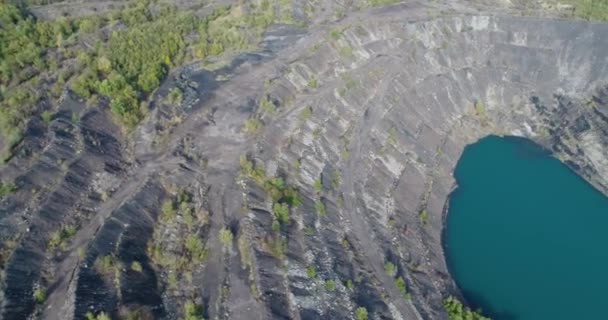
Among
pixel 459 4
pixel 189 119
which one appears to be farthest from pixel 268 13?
pixel 459 4

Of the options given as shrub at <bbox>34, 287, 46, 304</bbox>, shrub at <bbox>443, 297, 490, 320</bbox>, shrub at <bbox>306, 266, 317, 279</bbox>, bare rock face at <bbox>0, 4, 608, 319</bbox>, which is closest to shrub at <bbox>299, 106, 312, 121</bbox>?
bare rock face at <bbox>0, 4, 608, 319</bbox>

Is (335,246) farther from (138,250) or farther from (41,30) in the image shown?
(41,30)

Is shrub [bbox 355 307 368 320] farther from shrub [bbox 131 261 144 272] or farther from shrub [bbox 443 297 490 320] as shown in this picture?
shrub [bbox 131 261 144 272]

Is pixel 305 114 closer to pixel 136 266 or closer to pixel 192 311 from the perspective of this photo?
pixel 136 266

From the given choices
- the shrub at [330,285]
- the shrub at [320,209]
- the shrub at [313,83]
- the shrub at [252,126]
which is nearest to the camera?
the shrub at [330,285]

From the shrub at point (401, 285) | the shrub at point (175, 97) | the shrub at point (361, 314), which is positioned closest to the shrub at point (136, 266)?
the shrub at point (361, 314)

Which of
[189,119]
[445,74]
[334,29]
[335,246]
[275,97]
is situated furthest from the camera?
[445,74]

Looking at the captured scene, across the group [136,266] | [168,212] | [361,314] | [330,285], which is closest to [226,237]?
[168,212]

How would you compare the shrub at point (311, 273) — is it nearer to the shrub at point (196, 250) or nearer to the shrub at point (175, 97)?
the shrub at point (196, 250)
